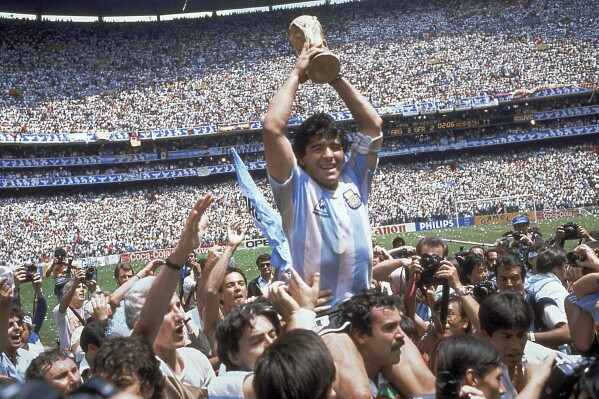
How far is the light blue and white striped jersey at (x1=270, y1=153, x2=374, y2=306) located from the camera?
355 centimetres

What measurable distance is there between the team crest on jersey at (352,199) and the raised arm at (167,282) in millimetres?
782

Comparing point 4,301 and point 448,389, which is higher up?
point 4,301

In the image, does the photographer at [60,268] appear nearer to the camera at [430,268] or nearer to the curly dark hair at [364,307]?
the camera at [430,268]

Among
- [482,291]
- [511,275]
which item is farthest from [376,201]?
[482,291]

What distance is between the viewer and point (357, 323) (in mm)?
3051

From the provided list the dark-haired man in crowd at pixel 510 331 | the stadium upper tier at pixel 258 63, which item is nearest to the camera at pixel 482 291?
the dark-haired man in crowd at pixel 510 331

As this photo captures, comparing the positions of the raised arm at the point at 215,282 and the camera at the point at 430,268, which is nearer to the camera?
the camera at the point at 430,268

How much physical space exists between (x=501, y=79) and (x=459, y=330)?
5151 centimetres

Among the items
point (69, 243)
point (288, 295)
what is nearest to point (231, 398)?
point (288, 295)

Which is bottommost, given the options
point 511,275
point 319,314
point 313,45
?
point 511,275

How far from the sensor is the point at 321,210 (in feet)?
11.8

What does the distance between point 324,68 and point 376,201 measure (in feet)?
138

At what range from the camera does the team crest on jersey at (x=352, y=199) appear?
3660mm

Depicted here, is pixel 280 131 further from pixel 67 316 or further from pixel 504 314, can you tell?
pixel 67 316
